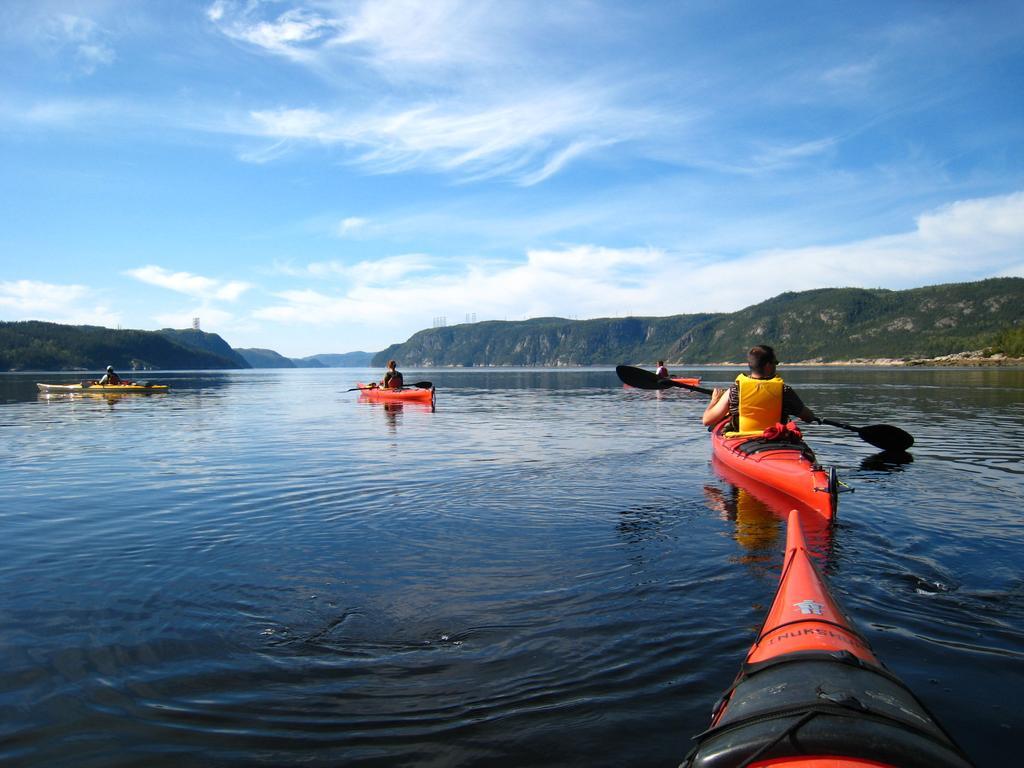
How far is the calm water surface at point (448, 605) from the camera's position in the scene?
4285mm

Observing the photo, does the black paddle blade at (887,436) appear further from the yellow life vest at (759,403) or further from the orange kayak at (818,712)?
the orange kayak at (818,712)

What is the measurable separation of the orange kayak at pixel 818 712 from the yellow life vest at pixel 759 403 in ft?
28.5

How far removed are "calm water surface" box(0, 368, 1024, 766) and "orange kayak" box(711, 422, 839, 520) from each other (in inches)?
18.9

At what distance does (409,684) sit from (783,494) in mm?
→ 8393

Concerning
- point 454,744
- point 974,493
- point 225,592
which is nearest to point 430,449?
point 225,592

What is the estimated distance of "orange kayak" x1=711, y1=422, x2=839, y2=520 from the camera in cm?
963

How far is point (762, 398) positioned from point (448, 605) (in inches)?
335

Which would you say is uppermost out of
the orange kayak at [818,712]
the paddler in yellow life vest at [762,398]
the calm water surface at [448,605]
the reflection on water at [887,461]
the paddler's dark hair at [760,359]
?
the paddler's dark hair at [760,359]

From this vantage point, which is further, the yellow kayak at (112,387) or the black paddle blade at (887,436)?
the yellow kayak at (112,387)

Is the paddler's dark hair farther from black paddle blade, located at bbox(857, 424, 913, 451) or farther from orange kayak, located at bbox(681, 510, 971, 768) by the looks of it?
orange kayak, located at bbox(681, 510, 971, 768)

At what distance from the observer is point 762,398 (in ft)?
41.2

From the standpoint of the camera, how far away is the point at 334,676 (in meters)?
5.04

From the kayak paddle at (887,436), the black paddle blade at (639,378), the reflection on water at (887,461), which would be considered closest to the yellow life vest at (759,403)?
the reflection on water at (887,461)

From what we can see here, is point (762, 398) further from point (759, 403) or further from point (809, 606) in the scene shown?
point (809, 606)
